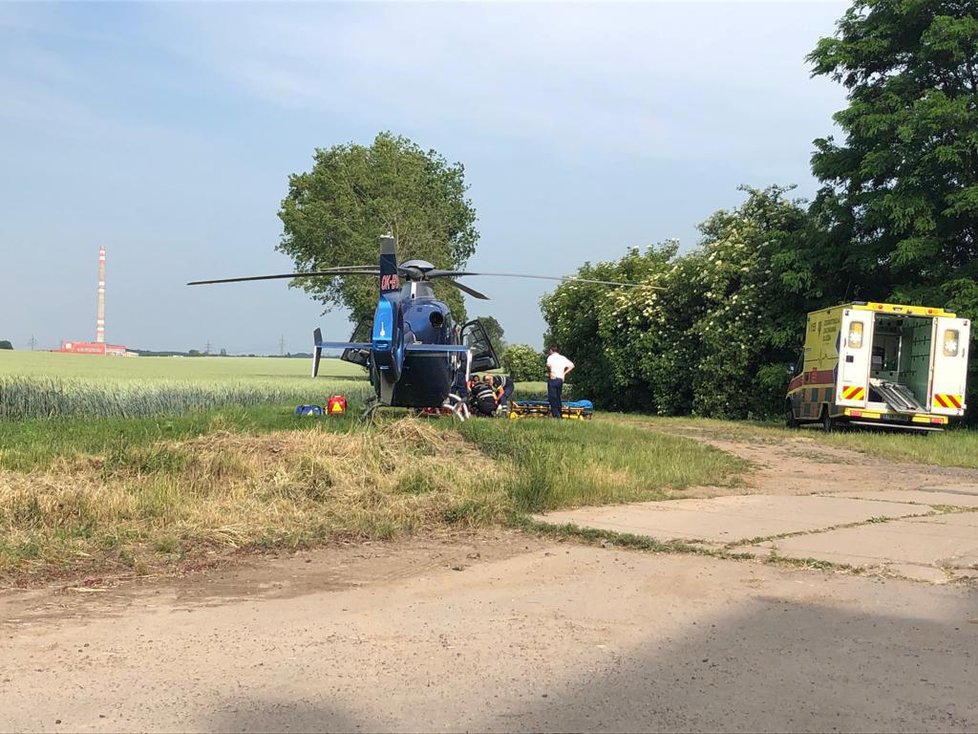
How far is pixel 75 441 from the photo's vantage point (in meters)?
10.4

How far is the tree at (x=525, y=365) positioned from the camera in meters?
61.7

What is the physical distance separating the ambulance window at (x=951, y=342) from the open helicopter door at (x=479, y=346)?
10.1m

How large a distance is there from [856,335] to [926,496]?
32.0ft

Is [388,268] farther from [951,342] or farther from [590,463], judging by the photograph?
[951,342]

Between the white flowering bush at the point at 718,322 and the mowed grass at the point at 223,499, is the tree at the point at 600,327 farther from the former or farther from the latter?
the mowed grass at the point at 223,499

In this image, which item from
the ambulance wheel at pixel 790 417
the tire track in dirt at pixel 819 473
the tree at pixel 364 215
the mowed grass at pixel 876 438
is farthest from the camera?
the tree at pixel 364 215

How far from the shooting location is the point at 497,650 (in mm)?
4758

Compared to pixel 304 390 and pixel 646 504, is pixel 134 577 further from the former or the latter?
pixel 304 390

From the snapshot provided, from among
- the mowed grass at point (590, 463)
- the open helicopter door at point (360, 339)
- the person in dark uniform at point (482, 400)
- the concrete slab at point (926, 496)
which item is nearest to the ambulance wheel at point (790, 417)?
the person in dark uniform at point (482, 400)

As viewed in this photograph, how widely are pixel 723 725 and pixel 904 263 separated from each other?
20736 millimetres

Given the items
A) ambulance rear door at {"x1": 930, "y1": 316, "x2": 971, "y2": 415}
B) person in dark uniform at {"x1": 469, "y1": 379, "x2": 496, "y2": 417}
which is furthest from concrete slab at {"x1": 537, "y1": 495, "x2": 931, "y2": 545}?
person in dark uniform at {"x1": 469, "y1": 379, "x2": 496, "y2": 417}

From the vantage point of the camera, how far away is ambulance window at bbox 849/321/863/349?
63.7 ft

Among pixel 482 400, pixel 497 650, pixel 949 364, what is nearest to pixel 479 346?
pixel 482 400

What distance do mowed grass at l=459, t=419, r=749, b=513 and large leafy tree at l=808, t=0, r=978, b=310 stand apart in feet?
35.3
